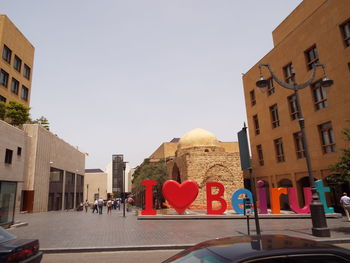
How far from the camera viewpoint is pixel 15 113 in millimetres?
27891

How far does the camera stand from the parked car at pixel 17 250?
449 cm

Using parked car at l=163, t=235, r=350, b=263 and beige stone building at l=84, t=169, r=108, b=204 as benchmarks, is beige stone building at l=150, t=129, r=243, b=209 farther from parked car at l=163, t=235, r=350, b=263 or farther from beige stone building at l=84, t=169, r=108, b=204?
beige stone building at l=84, t=169, r=108, b=204

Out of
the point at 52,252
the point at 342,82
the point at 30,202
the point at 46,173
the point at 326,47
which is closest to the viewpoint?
the point at 52,252

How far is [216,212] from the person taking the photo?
1922 centimetres

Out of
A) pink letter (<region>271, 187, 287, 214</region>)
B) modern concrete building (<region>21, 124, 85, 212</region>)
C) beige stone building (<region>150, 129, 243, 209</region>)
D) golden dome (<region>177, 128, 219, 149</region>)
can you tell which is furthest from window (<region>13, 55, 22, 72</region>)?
pink letter (<region>271, 187, 287, 214</region>)

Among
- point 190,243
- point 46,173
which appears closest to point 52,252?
point 190,243

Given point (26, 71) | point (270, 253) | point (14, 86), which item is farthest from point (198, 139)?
point (270, 253)

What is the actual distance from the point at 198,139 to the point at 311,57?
19.4 metres

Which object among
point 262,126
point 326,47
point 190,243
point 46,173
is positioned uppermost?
point 326,47

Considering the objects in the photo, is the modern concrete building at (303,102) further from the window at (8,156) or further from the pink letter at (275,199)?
the window at (8,156)

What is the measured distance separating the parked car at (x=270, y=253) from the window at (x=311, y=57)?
72.3ft

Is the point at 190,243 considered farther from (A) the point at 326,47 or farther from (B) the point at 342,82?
(A) the point at 326,47

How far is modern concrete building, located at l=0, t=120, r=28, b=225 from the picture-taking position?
13.9 m

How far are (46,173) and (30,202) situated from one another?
4766 millimetres
